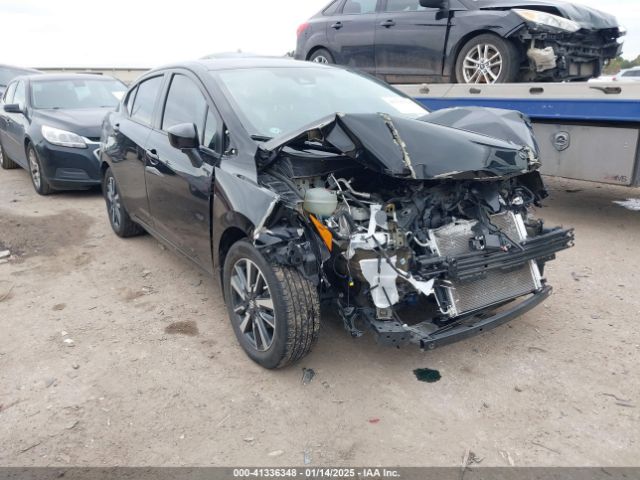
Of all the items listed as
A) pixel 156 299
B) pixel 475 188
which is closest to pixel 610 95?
pixel 475 188

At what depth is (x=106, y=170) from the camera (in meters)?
5.89

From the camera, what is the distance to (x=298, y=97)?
13.1ft

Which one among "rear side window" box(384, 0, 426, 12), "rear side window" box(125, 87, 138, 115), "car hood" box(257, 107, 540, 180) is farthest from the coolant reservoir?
"rear side window" box(384, 0, 426, 12)

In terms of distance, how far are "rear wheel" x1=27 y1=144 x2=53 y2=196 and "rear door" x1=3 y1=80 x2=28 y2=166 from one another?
0.30 metres

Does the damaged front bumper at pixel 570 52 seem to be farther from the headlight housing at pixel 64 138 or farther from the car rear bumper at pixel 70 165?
the headlight housing at pixel 64 138

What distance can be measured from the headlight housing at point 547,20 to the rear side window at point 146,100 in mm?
3957

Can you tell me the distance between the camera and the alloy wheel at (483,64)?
21.5 ft

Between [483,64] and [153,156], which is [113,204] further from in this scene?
[483,64]

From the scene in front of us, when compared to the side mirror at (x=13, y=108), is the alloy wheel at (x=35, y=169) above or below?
below

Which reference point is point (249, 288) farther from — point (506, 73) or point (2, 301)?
point (506, 73)

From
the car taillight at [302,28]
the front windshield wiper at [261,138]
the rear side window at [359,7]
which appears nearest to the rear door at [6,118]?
the car taillight at [302,28]

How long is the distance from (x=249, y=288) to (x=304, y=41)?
6.44 meters

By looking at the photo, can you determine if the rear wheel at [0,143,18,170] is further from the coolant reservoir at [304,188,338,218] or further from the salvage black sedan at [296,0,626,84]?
the coolant reservoir at [304,188,338,218]

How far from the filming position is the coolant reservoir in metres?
2.99
